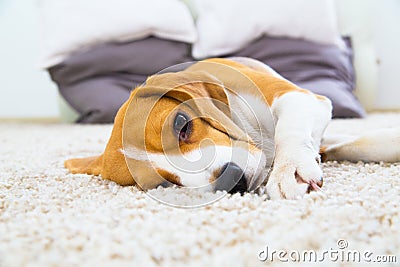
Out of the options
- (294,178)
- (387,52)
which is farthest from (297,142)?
(387,52)

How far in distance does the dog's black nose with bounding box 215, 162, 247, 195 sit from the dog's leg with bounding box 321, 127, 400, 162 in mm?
433

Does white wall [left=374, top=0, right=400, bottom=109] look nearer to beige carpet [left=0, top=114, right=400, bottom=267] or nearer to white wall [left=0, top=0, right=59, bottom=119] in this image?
white wall [left=0, top=0, right=59, bottom=119]

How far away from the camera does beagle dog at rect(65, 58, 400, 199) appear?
39.4 inches

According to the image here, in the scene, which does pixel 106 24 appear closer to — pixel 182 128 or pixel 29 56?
pixel 29 56

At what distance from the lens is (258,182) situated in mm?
1037

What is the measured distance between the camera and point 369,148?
130cm

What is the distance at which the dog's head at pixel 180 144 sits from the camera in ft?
3.27

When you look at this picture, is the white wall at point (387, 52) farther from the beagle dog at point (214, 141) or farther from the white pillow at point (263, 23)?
the beagle dog at point (214, 141)

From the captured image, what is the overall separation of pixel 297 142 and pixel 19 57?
325cm

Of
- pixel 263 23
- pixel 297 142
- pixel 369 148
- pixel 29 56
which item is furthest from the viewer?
pixel 29 56

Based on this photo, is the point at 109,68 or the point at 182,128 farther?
the point at 109,68

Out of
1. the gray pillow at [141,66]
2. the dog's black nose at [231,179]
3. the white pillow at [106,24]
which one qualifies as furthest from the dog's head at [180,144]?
the white pillow at [106,24]

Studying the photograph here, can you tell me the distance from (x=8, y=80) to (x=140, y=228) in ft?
11.4

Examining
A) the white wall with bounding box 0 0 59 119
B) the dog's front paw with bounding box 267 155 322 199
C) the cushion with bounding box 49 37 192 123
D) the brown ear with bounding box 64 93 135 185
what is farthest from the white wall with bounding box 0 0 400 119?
the dog's front paw with bounding box 267 155 322 199
